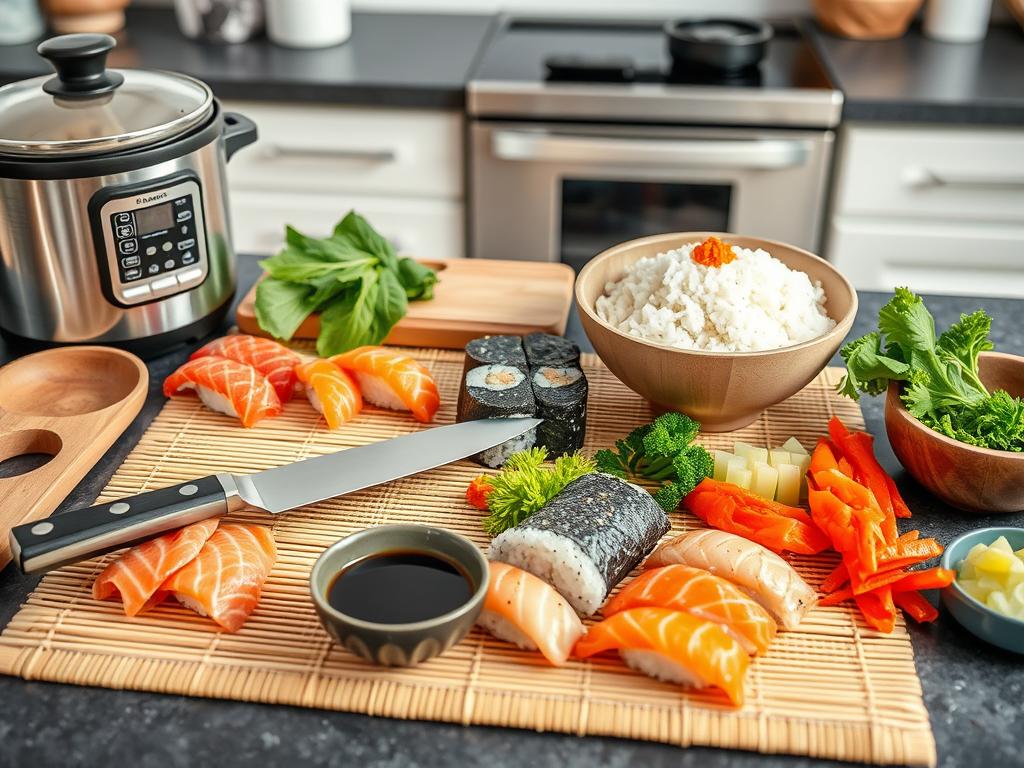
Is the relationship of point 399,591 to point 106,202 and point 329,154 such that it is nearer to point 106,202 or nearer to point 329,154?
point 106,202

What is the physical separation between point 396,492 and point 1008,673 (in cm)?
75

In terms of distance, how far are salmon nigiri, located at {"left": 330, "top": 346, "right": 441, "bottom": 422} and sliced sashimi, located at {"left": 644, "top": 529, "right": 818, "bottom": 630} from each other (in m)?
0.44

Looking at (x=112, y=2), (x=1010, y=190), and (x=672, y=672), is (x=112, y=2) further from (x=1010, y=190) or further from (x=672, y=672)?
(x=672, y=672)

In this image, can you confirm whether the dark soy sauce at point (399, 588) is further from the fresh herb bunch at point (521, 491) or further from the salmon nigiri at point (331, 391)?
the salmon nigiri at point (331, 391)

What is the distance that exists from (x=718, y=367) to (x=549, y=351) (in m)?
0.27

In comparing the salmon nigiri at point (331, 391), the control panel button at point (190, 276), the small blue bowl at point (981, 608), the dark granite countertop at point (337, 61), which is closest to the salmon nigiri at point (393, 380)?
the salmon nigiri at point (331, 391)

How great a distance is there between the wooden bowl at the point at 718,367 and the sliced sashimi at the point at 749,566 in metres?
0.23

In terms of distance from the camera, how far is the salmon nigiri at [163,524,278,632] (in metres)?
1.11

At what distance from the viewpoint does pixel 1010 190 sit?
2.58 meters

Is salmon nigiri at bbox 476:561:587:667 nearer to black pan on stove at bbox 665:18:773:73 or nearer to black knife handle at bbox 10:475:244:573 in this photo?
black knife handle at bbox 10:475:244:573

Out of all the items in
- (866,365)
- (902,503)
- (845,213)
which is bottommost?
(845,213)

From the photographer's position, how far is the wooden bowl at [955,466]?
3.95 ft

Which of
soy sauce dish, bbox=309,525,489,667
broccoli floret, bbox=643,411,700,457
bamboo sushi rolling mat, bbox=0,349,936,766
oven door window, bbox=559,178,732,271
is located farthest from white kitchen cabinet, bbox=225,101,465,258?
soy sauce dish, bbox=309,525,489,667

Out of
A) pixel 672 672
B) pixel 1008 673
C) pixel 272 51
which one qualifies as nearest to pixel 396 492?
pixel 672 672
